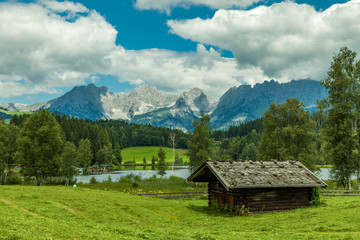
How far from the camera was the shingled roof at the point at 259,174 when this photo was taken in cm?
2855

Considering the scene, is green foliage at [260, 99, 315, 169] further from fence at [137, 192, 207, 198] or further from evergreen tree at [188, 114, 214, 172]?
fence at [137, 192, 207, 198]

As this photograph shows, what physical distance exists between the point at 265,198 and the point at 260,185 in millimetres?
2271

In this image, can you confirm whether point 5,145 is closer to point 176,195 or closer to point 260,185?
point 176,195

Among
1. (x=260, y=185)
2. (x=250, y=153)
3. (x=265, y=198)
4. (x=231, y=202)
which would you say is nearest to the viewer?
(x=260, y=185)

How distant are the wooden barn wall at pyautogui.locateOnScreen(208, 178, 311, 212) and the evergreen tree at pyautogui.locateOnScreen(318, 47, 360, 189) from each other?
18694 millimetres

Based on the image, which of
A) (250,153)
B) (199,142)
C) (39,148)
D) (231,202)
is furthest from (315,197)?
(250,153)

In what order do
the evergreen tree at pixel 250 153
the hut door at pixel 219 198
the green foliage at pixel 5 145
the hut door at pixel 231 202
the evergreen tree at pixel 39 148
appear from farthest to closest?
the evergreen tree at pixel 250 153 < the green foliage at pixel 5 145 < the evergreen tree at pixel 39 148 < the hut door at pixel 219 198 < the hut door at pixel 231 202

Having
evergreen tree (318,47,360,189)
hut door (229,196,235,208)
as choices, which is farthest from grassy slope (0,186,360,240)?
evergreen tree (318,47,360,189)

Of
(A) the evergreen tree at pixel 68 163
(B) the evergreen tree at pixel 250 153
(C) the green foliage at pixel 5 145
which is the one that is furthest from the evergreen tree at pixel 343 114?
(B) the evergreen tree at pixel 250 153

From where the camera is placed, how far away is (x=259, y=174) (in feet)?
101

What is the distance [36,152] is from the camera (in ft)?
191

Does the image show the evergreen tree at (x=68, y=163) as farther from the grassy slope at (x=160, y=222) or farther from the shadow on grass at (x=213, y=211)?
the shadow on grass at (x=213, y=211)

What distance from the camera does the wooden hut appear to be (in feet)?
94.4

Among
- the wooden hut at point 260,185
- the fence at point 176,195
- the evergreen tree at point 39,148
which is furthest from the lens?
the evergreen tree at point 39,148
